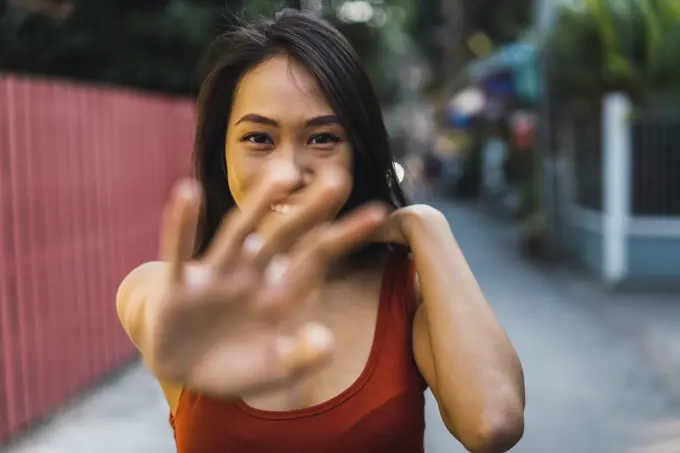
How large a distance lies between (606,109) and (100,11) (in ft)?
20.7

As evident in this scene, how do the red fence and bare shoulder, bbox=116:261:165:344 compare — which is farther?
the red fence

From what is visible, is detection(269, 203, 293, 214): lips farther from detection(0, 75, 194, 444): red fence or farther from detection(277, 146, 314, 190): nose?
detection(0, 75, 194, 444): red fence

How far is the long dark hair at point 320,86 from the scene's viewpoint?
1433 mm

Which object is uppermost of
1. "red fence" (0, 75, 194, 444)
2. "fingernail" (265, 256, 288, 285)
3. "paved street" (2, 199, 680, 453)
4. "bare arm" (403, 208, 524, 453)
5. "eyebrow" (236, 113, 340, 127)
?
"eyebrow" (236, 113, 340, 127)

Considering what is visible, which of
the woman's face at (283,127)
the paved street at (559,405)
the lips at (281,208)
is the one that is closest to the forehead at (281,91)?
the woman's face at (283,127)

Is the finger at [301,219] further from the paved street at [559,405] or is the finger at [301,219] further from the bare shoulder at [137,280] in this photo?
the paved street at [559,405]

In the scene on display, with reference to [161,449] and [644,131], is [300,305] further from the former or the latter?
[644,131]

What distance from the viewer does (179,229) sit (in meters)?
0.95

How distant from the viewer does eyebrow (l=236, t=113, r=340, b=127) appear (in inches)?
54.0

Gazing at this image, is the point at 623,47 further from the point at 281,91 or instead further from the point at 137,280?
the point at 137,280

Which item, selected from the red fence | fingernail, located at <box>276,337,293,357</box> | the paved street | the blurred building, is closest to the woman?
fingernail, located at <box>276,337,293,357</box>

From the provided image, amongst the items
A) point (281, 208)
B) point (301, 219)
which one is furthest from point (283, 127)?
point (301, 219)

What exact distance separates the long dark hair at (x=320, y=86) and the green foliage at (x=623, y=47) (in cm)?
788

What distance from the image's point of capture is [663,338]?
6535mm
